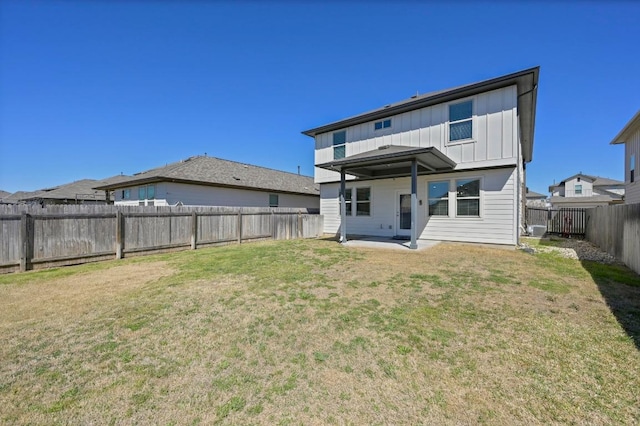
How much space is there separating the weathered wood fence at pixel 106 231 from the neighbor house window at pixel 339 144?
17.8 feet

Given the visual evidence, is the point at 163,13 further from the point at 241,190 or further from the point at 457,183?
the point at 457,183

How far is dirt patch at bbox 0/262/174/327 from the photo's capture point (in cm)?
415

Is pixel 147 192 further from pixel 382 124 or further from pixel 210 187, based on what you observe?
pixel 382 124

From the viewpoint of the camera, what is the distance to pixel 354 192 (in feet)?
46.6

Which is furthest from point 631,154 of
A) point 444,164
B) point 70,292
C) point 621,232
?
point 70,292

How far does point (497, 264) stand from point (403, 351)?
5771 mm

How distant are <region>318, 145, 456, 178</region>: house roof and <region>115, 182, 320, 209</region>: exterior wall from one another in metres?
8.95

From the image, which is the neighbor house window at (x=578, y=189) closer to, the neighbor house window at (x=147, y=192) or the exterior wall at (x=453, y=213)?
the exterior wall at (x=453, y=213)

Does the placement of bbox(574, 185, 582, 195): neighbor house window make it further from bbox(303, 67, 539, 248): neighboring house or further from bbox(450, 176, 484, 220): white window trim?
bbox(450, 176, 484, 220): white window trim

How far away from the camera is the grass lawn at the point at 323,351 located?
2148 mm

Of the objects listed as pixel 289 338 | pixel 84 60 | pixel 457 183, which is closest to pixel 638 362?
pixel 289 338

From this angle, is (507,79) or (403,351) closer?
(403,351)

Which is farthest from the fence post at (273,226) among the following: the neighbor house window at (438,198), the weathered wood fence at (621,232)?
the weathered wood fence at (621,232)

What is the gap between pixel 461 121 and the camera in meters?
10.7
